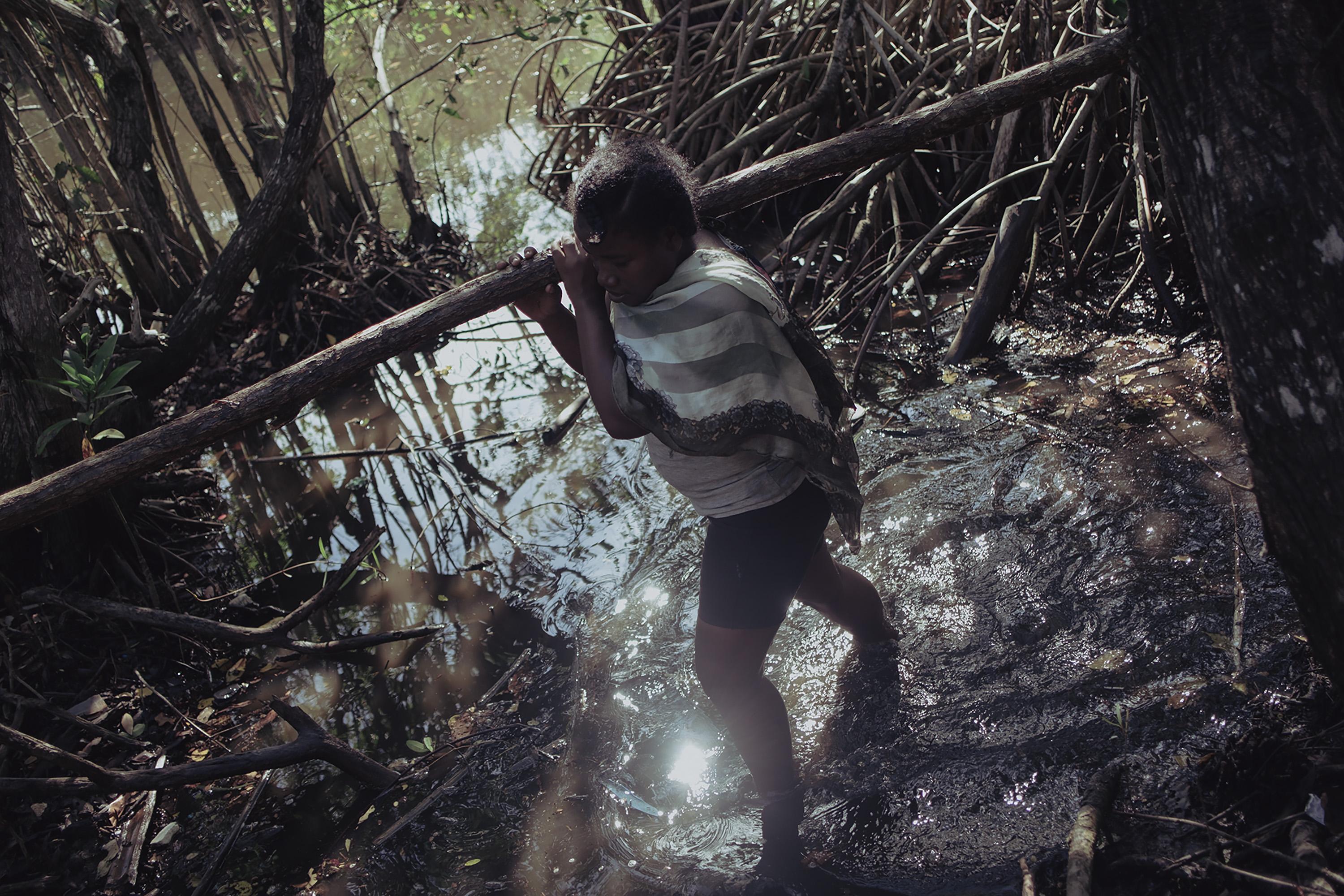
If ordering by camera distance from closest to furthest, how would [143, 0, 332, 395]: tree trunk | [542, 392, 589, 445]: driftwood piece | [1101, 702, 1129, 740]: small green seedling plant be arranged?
[1101, 702, 1129, 740]: small green seedling plant < [542, 392, 589, 445]: driftwood piece < [143, 0, 332, 395]: tree trunk

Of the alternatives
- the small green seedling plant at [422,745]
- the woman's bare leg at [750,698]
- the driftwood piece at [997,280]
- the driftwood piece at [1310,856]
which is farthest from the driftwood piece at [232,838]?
the driftwood piece at [997,280]

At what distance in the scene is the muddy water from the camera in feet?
7.06

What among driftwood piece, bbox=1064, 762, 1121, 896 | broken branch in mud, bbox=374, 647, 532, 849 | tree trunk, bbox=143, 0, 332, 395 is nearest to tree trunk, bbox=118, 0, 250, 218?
tree trunk, bbox=143, 0, 332, 395

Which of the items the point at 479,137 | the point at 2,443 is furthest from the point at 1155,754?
the point at 479,137

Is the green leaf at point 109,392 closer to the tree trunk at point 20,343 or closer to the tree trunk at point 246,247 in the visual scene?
the tree trunk at point 20,343

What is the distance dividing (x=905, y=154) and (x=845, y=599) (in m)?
1.89

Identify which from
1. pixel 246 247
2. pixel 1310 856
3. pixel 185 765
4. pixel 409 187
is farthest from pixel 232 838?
pixel 409 187

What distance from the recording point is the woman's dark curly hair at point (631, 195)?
163 centimetres

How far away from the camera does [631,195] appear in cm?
163

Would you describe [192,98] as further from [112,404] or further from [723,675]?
[723,675]

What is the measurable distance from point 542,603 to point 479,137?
21.1ft

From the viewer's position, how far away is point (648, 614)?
3.12 m

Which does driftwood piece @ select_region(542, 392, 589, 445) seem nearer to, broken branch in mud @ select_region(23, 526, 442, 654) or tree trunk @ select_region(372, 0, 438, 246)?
broken branch in mud @ select_region(23, 526, 442, 654)

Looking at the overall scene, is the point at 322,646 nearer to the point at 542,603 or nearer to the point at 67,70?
the point at 542,603
